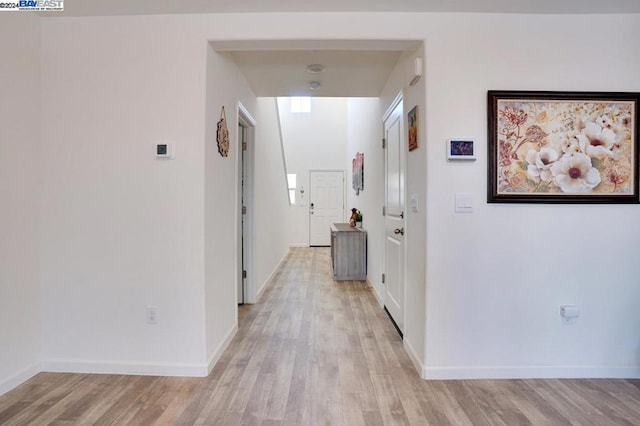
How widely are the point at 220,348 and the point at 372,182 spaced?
2.75 metres

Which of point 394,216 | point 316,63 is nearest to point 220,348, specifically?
point 394,216

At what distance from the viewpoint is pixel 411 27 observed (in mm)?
2055

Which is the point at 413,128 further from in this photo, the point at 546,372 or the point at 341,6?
the point at 546,372

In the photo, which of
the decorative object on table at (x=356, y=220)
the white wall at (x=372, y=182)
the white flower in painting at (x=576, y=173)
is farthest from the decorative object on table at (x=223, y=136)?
the decorative object on table at (x=356, y=220)

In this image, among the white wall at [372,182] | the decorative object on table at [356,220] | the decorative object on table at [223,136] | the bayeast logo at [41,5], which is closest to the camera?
the bayeast logo at [41,5]


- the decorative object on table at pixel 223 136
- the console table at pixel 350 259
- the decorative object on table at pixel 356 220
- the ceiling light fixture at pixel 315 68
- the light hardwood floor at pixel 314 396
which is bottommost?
the light hardwood floor at pixel 314 396

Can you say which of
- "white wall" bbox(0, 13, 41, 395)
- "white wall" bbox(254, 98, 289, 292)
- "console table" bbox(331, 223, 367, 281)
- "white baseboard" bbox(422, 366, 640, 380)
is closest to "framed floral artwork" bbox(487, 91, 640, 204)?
"white baseboard" bbox(422, 366, 640, 380)

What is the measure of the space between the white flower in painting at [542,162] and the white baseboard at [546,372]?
47.5 inches

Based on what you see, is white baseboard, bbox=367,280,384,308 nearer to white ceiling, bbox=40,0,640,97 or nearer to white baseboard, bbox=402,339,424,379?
white baseboard, bbox=402,339,424,379

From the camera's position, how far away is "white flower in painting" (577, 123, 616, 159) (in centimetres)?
204

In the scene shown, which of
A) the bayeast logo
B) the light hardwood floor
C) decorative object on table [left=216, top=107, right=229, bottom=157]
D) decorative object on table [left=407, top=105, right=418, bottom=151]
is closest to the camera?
the light hardwood floor

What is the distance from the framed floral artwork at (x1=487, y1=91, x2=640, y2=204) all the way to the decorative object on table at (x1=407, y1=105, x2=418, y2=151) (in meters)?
0.45

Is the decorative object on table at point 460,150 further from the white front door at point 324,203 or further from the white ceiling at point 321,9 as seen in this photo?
the white front door at point 324,203

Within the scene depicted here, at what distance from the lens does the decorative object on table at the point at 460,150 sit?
2.03m
